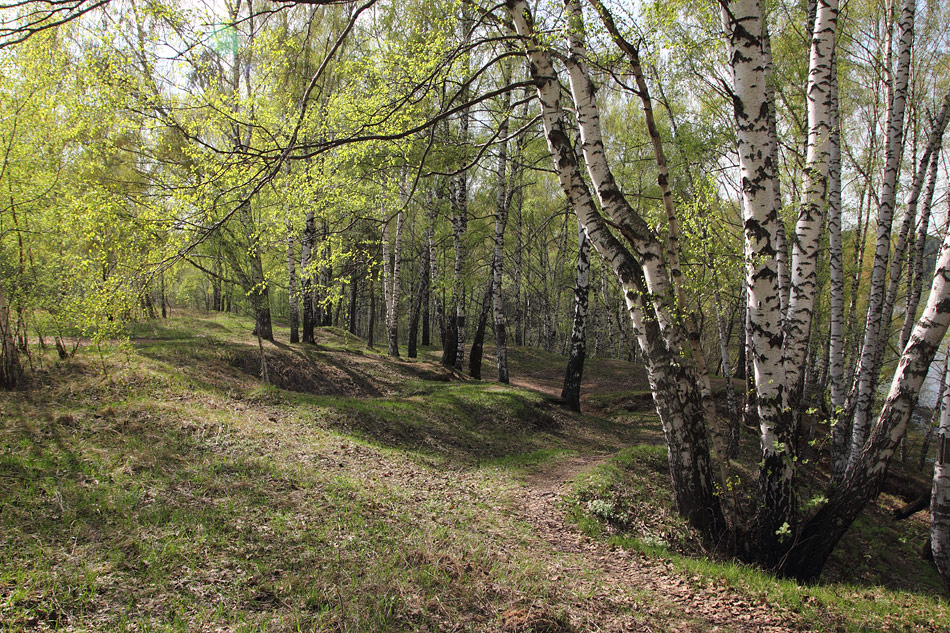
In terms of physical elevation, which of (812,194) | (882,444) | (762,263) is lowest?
(882,444)

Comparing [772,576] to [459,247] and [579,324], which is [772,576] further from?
[459,247]

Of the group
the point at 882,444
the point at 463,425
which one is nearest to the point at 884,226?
the point at 882,444

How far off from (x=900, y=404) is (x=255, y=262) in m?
11.8

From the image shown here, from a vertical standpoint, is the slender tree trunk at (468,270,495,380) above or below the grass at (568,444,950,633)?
above

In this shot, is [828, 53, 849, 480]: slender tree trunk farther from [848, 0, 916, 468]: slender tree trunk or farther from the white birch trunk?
the white birch trunk

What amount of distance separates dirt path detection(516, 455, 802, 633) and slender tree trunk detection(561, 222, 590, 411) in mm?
7388

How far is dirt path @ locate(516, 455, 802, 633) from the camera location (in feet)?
12.4

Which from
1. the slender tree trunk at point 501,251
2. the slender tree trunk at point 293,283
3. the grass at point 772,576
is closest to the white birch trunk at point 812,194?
the grass at point 772,576

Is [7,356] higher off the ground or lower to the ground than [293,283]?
lower

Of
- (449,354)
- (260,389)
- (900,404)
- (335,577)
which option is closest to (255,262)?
(260,389)

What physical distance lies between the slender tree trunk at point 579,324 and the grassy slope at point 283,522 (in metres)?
3.85

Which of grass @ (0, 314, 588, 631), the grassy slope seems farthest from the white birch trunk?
grass @ (0, 314, 588, 631)

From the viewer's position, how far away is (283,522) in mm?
4508

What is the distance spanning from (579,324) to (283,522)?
32.2ft
